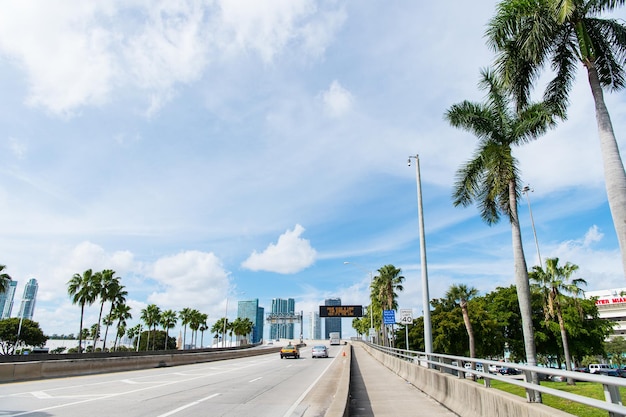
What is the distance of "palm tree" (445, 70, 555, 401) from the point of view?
16.3 meters

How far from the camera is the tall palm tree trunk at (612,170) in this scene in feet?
32.8

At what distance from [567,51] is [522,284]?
8.92m

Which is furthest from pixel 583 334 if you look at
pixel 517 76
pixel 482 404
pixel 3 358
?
pixel 3 358

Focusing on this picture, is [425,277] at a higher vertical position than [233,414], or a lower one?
higher

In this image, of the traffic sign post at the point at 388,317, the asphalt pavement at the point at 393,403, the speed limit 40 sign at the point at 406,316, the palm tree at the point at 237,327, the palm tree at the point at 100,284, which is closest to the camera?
the asphalt pavement at the point at 393,403

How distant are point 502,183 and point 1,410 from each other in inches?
730

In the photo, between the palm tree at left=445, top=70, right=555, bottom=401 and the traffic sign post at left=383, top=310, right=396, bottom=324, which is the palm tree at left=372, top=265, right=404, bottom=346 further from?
the palm tree at left=445, top=70, right=555, bottom=401

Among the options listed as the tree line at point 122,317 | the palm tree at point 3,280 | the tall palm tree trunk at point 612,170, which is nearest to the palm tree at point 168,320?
the tree line at point 122,317

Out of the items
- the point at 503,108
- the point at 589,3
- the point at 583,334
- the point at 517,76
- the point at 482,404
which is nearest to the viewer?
the point at 482,404

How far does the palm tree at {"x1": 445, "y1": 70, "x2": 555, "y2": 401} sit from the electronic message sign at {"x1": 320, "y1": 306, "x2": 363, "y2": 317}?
8178cm

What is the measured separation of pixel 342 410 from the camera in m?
7.73

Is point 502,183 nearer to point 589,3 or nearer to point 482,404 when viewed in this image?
point 589,3

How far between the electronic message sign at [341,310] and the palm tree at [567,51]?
88.4m

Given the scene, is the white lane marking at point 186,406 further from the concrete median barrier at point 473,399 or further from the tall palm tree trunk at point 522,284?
the tall palm tree trunk at point 522,284
